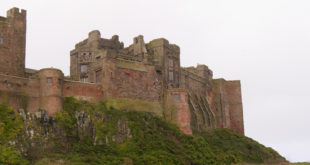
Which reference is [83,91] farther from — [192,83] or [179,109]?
[192,83]

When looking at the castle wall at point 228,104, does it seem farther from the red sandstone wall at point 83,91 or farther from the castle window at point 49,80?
the castle window at point 49,80

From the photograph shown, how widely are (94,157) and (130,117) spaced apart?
10263 millimetres

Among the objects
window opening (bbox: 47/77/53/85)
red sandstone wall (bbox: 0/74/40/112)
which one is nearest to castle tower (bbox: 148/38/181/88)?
window opening (bbox: 47/77/53/85)

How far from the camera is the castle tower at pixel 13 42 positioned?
186 feet

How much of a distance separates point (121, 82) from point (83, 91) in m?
5.87

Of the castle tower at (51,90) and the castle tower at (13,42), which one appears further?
the castle tower at (13,42)

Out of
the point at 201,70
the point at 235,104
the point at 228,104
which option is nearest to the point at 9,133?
the point at 201,70

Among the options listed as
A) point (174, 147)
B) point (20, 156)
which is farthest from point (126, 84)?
point (20, 156)

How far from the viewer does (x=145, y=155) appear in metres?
53.5

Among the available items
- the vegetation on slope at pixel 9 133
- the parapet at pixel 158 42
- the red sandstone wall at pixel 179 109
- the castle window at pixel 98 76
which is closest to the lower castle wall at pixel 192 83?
the parapet at pixel 158 42

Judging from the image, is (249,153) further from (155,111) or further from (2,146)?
(2,146)

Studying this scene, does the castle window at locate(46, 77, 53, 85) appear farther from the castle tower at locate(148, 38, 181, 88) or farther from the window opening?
the castle tower at locate(148, 38, 181, 88)

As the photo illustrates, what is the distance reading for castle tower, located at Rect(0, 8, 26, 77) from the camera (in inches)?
2235

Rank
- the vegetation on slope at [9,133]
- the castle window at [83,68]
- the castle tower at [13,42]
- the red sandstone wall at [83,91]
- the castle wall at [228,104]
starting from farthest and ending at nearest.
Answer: the castle wall at [228,104] → the castle window at [83,68] → the castle tower at [13,42] → the red sandstone wall at [83,91] → the vegetation on slope at [9,133]
